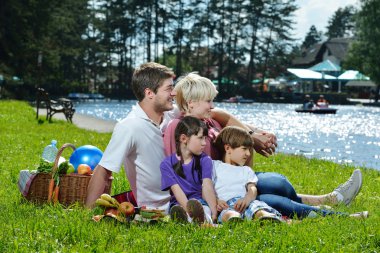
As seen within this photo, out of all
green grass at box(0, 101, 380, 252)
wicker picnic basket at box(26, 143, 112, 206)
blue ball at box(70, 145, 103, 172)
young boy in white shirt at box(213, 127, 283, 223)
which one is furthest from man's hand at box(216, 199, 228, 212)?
blue ball at box(70, 145, 103, 172)

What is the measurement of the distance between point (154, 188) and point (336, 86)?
307 ft

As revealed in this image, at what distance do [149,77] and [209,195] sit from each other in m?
1.18

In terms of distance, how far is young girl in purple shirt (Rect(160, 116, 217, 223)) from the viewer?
598 cm

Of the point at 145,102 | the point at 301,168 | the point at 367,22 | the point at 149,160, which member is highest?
the point at 367,22

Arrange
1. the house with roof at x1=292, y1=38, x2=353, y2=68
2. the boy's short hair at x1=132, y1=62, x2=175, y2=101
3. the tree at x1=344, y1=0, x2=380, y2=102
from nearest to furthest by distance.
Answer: the boy's short hair at x1=132, y1=62, x2=175, y2=101
the tree at x1=344, y1=0, x2=380, y2=102
the house with roof at x1=292, y1=38, x2=353, y2=68

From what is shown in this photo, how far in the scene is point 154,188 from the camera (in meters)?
6.34

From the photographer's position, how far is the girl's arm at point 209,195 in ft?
19.6

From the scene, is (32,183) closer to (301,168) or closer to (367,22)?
(301,168)

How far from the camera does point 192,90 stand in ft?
20.8

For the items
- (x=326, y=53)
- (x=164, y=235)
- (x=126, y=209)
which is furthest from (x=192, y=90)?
(x=326, y=53)

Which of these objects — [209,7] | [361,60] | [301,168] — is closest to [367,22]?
[361,60]

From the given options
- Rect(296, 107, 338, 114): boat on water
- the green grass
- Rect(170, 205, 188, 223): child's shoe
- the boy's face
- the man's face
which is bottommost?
Rect(296, 107, 338, 114): boat on water

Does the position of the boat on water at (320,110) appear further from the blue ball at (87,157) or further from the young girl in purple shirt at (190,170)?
the young girl in purple shirt at (190,170)

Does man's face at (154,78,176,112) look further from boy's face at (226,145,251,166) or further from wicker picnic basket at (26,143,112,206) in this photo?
wicker picnic basket at (26,143,112,206)
